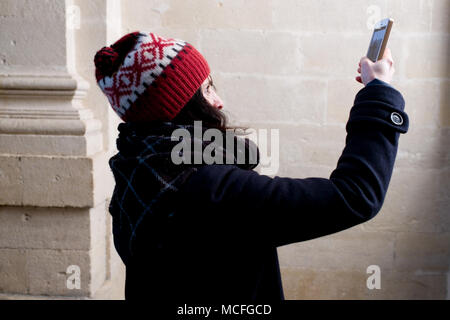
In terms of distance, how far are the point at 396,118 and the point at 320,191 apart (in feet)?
0.70

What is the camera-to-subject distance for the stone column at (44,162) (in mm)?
2107

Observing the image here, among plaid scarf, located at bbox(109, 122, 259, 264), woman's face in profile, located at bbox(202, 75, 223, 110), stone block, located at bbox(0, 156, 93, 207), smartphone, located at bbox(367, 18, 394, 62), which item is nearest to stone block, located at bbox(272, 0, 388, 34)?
stone block, located at bbox(0, 156, 93, 207)

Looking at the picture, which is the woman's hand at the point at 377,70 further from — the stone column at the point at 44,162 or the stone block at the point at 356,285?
the stone block at the point at 356,285

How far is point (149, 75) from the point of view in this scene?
0.96 m

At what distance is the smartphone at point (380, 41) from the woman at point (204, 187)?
2cm

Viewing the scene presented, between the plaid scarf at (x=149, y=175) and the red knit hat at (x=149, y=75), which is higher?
A: the red knit hat at (x=149, y=75)

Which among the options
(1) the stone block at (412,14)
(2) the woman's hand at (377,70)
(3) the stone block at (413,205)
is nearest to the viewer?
(2) the woman's hand at (377,70)

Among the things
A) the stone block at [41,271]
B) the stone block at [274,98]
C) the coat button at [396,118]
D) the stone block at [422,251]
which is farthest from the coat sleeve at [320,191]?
the stone block at [422,251]

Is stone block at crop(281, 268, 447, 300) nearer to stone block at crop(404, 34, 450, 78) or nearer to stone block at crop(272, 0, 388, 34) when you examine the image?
stone block at crop(404, 34, 450, 78)

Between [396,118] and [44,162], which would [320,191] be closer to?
[396,118]

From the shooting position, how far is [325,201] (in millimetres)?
842

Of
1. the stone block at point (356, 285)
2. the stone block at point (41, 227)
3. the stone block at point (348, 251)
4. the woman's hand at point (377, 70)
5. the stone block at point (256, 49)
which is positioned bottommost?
the stone block at point (356, 285)

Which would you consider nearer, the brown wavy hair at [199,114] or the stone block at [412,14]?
the brown wavy hair at [199,114]
